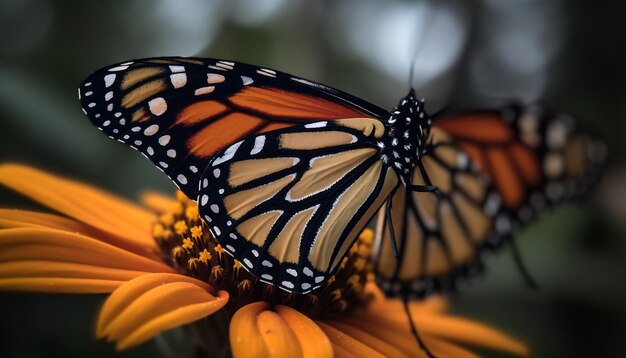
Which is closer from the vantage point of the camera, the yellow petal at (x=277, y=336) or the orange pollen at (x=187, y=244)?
the yellow petal at (x=277, y=336)

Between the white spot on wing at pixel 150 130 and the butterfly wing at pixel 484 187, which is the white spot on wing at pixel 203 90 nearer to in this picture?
the white spot on wing at pixel 150 130

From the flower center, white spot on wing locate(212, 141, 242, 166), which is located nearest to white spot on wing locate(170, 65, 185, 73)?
white spot on wing locate(212, 141, 242, 166)

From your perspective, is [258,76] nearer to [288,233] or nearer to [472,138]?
[288,233]

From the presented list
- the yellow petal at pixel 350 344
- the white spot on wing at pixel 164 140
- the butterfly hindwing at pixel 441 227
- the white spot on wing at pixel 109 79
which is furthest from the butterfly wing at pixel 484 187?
the white spot on wing at pixel 109 79

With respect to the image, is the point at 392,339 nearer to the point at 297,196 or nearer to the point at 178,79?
the point at 297,196

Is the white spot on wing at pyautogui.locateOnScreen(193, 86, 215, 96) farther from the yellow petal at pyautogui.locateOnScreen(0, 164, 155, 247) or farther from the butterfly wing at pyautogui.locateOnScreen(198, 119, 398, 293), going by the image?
the yellow petal at pyautogui.locateOnScreen(0, 164, 155, 247)

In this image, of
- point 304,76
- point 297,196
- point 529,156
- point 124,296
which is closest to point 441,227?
point 529,156

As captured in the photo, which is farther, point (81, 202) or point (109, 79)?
point (81, 202)
